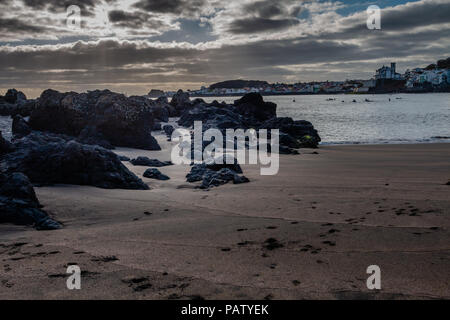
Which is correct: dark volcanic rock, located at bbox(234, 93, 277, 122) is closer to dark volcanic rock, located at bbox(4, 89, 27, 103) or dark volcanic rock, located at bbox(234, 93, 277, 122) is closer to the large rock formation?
the large rock formation

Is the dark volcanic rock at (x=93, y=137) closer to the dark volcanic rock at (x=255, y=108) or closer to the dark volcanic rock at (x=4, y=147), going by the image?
the dark volcanic rock at (x=4, y=147)

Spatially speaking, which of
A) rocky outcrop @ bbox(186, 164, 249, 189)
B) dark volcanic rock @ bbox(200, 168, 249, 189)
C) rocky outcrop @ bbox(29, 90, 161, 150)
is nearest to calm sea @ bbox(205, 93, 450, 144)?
Result: rocky outcrop @ bbox(29, 90, 161, 150)

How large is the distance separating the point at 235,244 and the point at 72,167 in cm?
463

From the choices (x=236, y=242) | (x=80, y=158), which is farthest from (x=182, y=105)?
(x=236, y=242)

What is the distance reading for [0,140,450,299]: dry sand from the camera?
3166 millimetres

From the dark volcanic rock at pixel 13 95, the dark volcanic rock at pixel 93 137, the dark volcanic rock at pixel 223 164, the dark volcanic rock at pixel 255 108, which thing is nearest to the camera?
the dark volcanic rock at pixel 223 164

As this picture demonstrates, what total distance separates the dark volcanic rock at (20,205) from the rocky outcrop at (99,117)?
9.53 m

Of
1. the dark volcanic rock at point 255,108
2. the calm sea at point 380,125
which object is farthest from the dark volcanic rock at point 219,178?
the dark volcanic rock at point 255,108

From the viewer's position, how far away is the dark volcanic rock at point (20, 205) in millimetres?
5023

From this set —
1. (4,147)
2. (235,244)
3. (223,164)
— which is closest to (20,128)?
(4,147)

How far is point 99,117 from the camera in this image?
51.4ft

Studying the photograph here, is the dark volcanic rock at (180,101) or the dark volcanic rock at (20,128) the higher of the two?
the dark volcanic rock at (180,101)

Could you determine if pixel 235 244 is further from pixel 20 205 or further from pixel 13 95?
pixel 13 95
